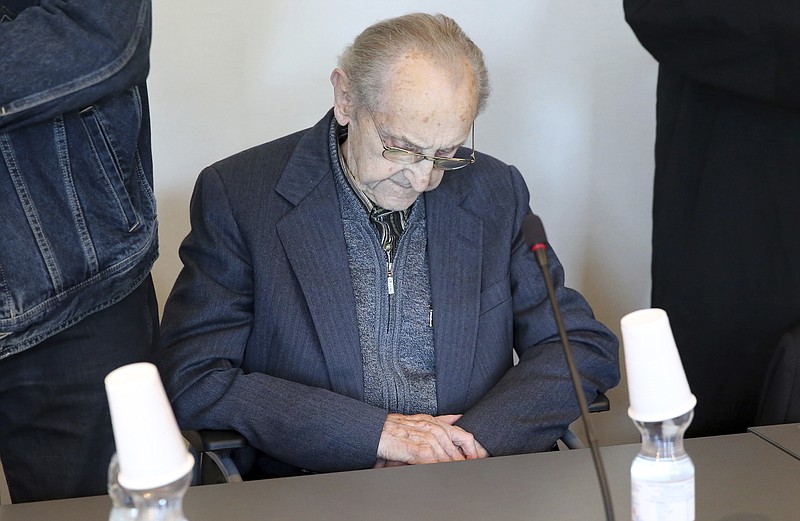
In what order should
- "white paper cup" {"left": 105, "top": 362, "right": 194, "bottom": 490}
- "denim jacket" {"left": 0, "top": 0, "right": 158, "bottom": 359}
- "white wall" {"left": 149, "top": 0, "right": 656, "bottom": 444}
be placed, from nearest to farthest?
"white paper cup" {"left": 105, "top": 362, "right": 194, "bottom": 490} < "denim jacket" {"left": 0, "top": 0, "right": 158, "bottom": 359} < "white wall" {"left": 149, "top": 0, "right": 656, "bottom": 444}

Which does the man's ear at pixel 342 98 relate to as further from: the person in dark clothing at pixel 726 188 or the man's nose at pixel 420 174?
the person in dark clothing at pixel 726 188

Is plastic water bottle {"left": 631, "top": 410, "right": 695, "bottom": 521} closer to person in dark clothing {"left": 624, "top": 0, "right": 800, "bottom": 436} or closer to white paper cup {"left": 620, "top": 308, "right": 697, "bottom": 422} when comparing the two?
white paper cup {"left": 620, "top": 308, "right": 697, "bottom": 422}

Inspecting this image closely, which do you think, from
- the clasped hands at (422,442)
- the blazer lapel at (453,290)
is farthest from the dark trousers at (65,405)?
the blazer lapel at (453,290)

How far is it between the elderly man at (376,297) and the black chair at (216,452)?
0.03 meters

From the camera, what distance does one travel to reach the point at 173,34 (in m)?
2.70

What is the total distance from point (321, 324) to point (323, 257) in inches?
5.3

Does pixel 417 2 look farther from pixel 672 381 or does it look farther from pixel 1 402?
pixel 672 381

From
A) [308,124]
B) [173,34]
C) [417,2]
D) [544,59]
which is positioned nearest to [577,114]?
[544,59]

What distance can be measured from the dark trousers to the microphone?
91 centimetres

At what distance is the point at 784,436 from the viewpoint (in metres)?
1.58

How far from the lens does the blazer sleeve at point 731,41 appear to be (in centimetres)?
205

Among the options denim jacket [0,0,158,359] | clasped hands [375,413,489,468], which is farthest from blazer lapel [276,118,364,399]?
denim jacket [0,0,158,359]

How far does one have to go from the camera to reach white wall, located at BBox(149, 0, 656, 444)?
8.97 ft

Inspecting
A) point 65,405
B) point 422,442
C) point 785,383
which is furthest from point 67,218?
point 785,383
